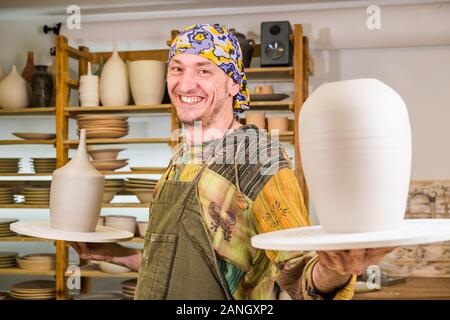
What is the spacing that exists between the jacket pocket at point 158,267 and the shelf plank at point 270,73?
1.98m

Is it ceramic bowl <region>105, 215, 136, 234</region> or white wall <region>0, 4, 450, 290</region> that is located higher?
white wall <region>0, 4, 450, 290</region>

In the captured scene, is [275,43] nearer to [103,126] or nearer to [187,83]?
[103,126]

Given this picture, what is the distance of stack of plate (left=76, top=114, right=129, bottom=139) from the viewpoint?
11.0 ft

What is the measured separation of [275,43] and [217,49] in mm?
1800

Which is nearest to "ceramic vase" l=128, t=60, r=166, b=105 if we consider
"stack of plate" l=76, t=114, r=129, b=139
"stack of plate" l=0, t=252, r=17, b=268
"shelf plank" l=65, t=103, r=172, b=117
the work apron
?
"shelf plank" l=65, t=103, r=172, b=117

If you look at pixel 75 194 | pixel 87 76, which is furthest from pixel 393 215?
pixel 87 76

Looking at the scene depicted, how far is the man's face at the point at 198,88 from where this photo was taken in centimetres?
142

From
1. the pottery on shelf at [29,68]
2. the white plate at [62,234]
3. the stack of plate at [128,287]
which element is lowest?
the stack of plate at [128,287]

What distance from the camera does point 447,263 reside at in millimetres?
3432

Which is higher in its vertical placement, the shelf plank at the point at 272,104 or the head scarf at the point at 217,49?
the head scarf at the point at 217,49

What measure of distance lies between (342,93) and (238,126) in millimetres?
599

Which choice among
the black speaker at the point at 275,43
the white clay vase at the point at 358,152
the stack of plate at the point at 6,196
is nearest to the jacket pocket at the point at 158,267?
the white clay vase at the point at 358,152

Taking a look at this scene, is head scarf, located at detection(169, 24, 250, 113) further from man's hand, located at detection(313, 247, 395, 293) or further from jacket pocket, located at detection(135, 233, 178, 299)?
man's hand, located at detection(313, 247, 395, 293)

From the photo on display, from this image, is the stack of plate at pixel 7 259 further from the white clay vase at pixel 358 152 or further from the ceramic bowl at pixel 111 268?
the white clay vase at pixel 358 152
